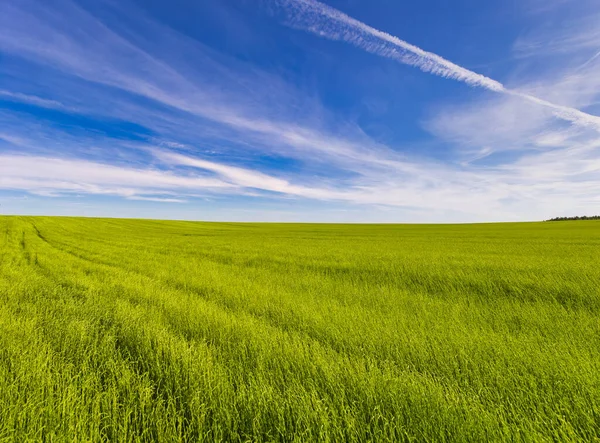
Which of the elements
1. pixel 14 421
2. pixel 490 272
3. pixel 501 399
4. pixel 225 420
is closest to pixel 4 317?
pixel 14 421

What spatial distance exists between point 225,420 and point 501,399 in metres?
2.92

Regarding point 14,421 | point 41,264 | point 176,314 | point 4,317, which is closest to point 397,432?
point 14,421

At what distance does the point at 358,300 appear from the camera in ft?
23.9

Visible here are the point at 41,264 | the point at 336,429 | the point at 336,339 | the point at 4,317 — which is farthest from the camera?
the point at 41,264

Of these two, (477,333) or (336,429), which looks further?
(477,333)

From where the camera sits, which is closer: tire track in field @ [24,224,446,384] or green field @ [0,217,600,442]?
green field @ [0,217,600,442]

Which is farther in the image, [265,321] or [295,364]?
[265,321]

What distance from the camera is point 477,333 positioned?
15.8 ft

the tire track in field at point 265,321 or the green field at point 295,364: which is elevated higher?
the green field at point 295,364

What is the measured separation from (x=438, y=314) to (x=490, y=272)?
537 cm

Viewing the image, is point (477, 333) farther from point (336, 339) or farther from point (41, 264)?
point (41, 264)

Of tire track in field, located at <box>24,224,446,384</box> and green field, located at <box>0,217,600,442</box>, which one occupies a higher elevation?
green field, located at <box>0,217,600,442</box>

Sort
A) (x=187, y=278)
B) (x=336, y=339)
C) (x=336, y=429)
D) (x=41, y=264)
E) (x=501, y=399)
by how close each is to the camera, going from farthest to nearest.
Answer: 1. (x=41, y=264)
2. (x=187, y=278)
3. (x=336, y=339)
4. (x=501, y=399)
5. (x=336, y=429)

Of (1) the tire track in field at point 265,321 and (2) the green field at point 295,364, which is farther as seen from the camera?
(1) the tire track in field at point 265,321
